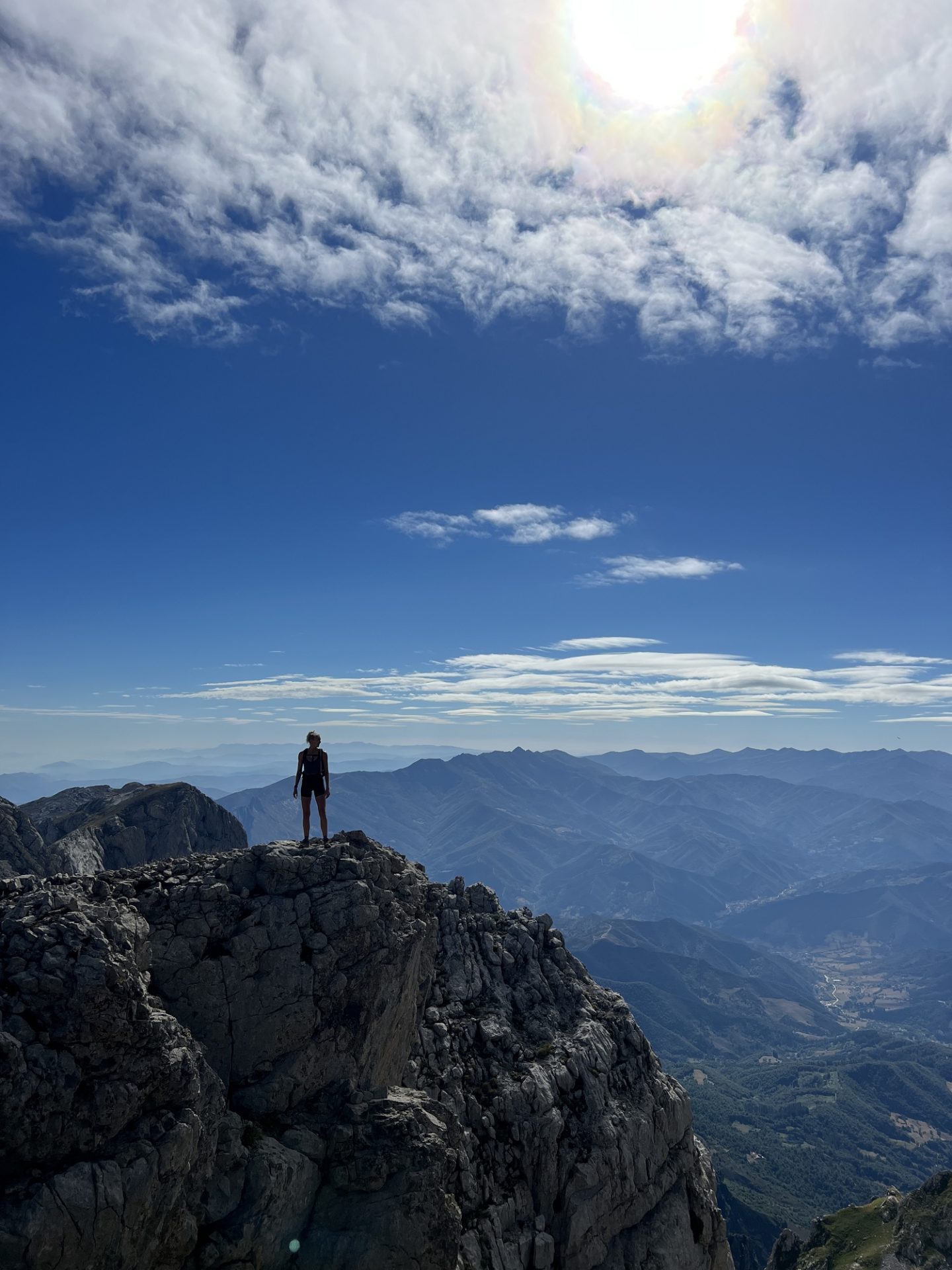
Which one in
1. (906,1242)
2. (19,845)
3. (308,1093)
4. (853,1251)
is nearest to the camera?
(308,1093)

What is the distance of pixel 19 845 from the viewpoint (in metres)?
146

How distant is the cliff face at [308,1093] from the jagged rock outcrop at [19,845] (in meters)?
122

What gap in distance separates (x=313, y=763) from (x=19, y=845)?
137501mm

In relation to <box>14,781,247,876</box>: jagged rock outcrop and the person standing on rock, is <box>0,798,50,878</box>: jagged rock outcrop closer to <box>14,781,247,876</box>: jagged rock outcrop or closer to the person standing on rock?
<box>14,781,247,876</box>: jagged rock outcrop

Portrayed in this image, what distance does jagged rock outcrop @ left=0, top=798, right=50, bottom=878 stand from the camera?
141m

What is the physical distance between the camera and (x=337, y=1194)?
100ft

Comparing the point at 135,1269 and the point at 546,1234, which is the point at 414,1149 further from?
the point at 546,1234

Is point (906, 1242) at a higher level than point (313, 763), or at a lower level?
lower

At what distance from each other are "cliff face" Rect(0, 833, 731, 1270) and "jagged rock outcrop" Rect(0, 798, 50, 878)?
402 ft

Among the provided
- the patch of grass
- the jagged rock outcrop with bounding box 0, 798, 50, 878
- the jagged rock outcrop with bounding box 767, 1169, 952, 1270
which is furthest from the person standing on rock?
the patch of grass

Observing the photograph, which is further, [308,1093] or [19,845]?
[19,845]

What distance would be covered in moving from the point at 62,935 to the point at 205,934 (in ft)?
27.6

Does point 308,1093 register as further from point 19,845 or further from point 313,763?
point 19,845

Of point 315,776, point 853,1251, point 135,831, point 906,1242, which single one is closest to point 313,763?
point 315,776
